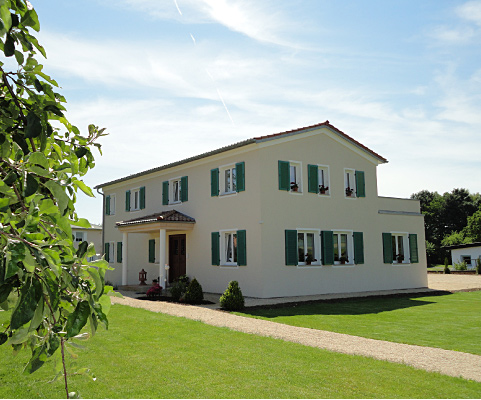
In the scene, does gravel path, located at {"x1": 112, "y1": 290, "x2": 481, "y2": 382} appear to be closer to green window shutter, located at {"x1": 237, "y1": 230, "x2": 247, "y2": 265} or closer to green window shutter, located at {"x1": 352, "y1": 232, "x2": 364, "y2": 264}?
green window shutter, located at {"x1": 237, "y1": 230, "x2": 247, "y2": 265}

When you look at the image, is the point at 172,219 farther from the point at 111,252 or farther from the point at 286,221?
the point at 111,252

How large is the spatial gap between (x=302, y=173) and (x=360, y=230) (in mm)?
3836

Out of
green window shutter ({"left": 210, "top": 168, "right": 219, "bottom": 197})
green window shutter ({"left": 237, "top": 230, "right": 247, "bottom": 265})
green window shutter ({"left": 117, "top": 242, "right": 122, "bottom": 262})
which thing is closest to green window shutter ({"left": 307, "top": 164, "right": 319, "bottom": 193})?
green window shutter ({"left": 237, "top": 230, "right": 247, "bottom": 265})

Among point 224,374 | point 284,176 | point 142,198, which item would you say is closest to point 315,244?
point 284,176

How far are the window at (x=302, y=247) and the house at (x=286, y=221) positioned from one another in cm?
4

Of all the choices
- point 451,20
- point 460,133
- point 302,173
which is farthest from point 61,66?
point 302,173

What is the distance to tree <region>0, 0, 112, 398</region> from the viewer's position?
125cm

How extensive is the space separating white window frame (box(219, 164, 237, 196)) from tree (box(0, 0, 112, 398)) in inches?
594

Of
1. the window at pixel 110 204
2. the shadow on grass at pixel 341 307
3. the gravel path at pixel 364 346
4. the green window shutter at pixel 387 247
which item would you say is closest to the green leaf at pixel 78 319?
the gravel path at pixel 364 346

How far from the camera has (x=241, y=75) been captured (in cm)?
790

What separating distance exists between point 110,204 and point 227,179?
1144cm

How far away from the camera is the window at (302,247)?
1623cm

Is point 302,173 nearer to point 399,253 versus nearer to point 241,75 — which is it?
point 399,253

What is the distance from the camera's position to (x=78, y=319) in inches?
55.8
